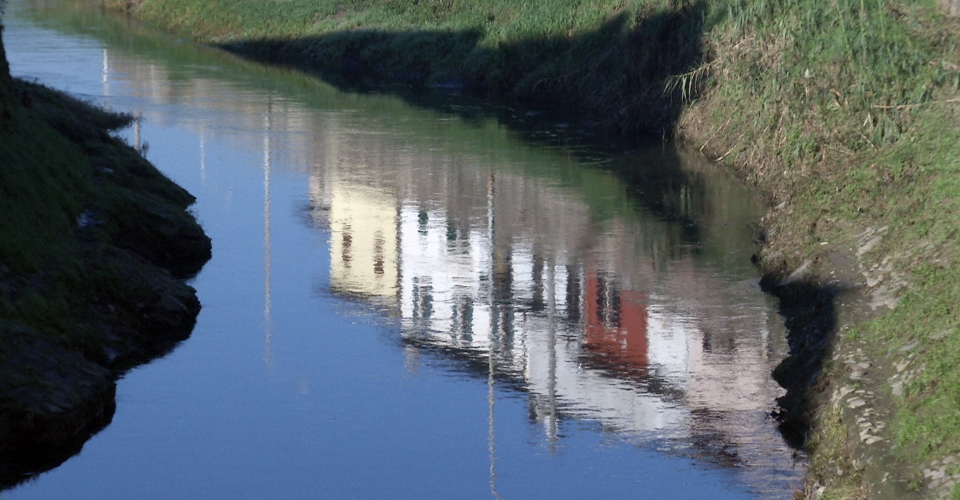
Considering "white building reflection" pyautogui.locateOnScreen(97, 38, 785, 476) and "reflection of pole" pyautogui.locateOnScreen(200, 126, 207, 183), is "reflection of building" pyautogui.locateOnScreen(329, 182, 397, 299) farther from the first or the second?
"reflection of pole" pyautogui.locateOnScreen(200, 126, 207, 183)

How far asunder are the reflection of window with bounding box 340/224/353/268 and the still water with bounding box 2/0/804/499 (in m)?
0.05

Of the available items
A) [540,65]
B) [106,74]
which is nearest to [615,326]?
[540,65]

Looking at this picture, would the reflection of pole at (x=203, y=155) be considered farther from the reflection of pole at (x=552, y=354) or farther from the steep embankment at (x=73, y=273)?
the reflection of pole at (x=552, y=354)

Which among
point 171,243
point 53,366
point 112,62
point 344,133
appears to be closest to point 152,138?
point 344,133

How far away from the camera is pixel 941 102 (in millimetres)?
17812

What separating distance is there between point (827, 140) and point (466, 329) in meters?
7.06

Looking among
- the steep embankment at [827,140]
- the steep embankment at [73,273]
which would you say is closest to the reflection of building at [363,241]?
the steep embankment at [73,273]

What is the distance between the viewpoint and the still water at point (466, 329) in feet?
39.0

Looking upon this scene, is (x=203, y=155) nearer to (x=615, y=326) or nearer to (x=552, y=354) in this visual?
(x=615, y=326)

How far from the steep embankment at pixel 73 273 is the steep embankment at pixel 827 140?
625 centimetres

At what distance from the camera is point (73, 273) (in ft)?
48.3

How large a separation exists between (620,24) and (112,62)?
17382 millimetres

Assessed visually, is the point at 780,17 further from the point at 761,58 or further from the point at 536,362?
the point at 536,362

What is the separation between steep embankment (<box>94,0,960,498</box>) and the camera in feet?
35.5
